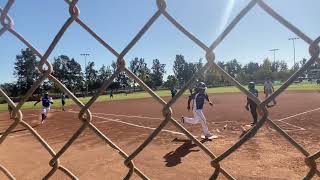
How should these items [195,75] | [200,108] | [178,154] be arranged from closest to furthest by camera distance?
[195,75]
[178,154]
[200,108]

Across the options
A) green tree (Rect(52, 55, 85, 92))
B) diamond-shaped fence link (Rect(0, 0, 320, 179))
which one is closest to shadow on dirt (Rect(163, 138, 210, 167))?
diamond-shaped fence link (Rect(0, 0, 320, 179))

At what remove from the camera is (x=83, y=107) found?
1739 mm

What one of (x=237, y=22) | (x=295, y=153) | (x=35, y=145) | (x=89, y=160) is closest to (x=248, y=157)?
(x=295, y=153)

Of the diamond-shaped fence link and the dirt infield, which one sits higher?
the diamond-shaped fence link

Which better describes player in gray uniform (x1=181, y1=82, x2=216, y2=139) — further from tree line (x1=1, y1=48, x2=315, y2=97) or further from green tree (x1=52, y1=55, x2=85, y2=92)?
green tree (x1=52, y1=55, x2=85, y2=92)

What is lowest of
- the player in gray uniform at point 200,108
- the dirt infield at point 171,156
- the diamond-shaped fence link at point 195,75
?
the dirt infield at point 171,156

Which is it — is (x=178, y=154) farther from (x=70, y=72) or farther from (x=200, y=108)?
(x=70, y=72)

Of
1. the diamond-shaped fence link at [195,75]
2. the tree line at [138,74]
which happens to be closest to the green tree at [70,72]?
the tree line at [138,74]

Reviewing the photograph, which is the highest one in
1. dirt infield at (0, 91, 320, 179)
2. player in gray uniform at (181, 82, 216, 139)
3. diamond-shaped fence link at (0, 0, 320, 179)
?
diamond-shaped fence link at (0, 0, 320, 179)

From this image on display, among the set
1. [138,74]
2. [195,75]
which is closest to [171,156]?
[195,75]

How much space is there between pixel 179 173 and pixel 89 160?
2.63 m

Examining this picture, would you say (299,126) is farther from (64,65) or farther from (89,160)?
(64,65)


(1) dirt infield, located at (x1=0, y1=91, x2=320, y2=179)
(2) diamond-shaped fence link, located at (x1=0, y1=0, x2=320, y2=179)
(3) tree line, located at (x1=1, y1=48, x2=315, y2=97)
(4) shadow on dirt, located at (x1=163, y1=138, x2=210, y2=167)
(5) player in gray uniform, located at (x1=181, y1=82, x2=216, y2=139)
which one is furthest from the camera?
(3) tree line, located at (x1=1, y1=48, x2=315, y2=97)

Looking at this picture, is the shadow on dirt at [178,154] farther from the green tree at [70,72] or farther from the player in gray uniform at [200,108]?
the green tree at [70,72]
